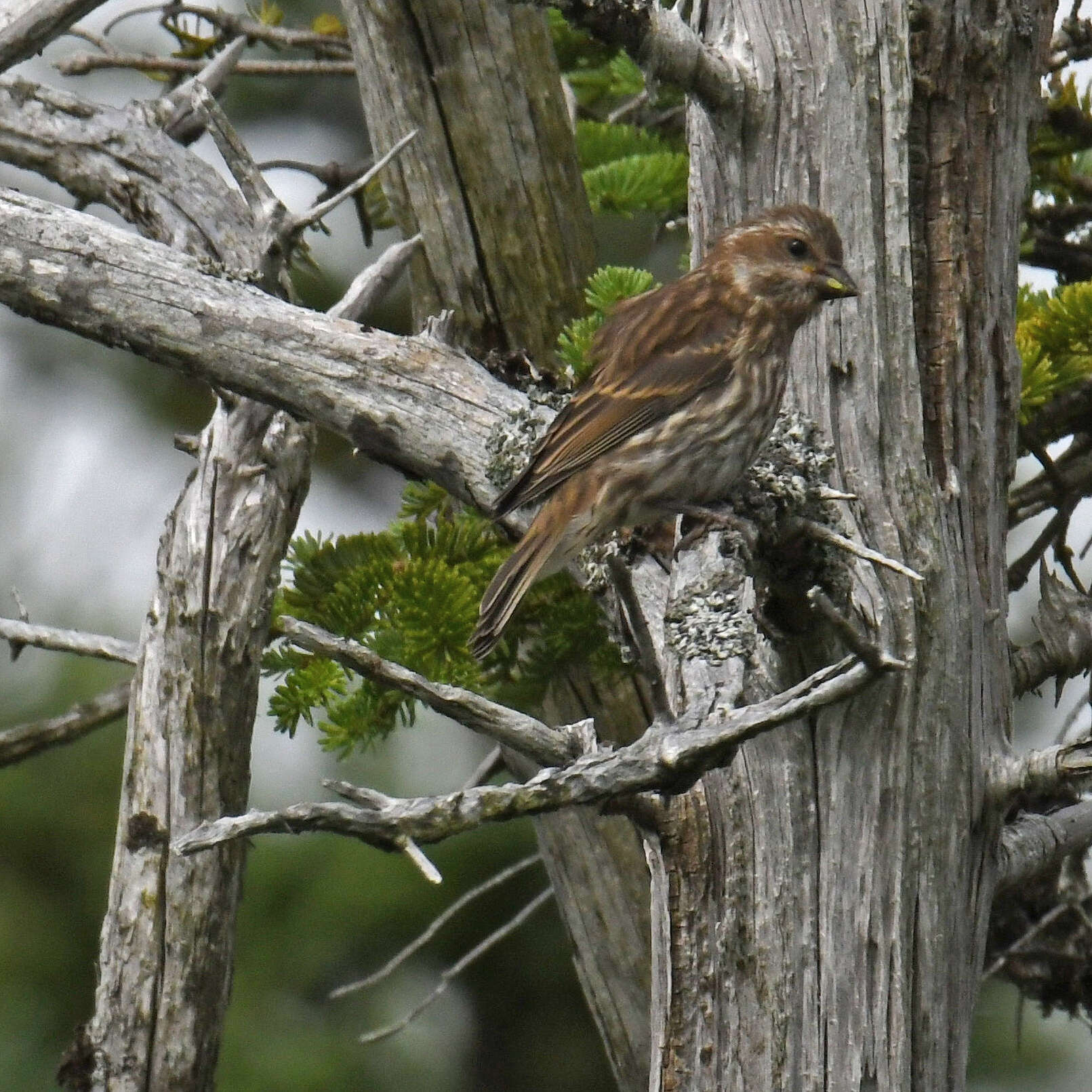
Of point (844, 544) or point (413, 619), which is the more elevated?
point (413, 619)

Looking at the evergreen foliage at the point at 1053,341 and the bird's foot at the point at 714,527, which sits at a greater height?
the evergreen foliage at the point at 1053,341

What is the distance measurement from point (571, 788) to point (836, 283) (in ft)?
4.88

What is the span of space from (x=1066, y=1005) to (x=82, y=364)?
5.97m

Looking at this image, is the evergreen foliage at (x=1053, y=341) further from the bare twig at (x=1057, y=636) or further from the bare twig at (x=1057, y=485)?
the bare twig at (x=1057, y=636)

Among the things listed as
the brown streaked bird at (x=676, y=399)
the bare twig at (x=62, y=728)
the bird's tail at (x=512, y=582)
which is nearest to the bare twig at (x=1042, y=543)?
the brown streaked bird at (x=676, y=399)

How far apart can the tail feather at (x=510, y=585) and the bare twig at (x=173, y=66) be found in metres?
2.32

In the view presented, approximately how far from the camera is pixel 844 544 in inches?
110

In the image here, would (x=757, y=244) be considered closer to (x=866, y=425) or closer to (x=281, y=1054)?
(x=866, y=425)

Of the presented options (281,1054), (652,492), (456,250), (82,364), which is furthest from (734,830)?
(82,364)

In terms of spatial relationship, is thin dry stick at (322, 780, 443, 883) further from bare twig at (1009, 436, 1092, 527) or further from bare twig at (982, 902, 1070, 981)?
bare twig at (1009, 436, 1092, 527)

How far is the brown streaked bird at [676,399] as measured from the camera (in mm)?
3393

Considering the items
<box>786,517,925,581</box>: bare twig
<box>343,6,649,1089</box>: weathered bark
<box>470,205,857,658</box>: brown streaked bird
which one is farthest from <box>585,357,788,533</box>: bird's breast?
<box>343,6,649,1089</box>: weathered bark

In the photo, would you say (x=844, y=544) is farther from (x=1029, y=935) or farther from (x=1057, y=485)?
(x=1029, y=935)

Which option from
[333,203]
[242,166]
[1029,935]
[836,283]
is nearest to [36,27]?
[242,166]
